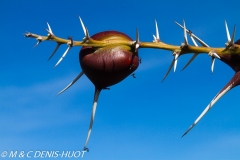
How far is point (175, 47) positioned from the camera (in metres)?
2.68

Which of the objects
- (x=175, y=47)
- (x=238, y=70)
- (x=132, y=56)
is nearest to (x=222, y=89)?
(x=238, y=70)

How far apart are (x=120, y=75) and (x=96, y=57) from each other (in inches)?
11.1

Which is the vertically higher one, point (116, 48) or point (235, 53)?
point (116, 48)

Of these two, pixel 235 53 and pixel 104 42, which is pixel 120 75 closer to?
pixel 104 42

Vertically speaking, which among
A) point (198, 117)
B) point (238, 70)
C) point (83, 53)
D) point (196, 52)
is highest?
point (83, 53)

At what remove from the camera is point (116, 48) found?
3.07 m

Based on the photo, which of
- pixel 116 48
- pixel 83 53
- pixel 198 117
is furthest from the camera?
pixel 83 53

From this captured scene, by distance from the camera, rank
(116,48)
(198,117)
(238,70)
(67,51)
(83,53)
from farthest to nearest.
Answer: (83,53)
(116,48)
(67,51)
(238,70)
(198,117)

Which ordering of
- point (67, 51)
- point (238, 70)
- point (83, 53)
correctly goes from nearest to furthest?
point (238, 70) → point (67, 51) → point (83, 53)

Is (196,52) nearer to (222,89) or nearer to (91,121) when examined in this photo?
(222,89)

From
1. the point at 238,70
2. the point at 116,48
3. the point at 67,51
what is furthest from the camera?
the point at 116,48

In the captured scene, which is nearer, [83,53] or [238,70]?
[238,70]

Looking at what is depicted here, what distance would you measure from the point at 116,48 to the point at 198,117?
96 centimetres

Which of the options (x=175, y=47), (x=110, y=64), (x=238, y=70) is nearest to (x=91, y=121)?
(x=110, y=64)
